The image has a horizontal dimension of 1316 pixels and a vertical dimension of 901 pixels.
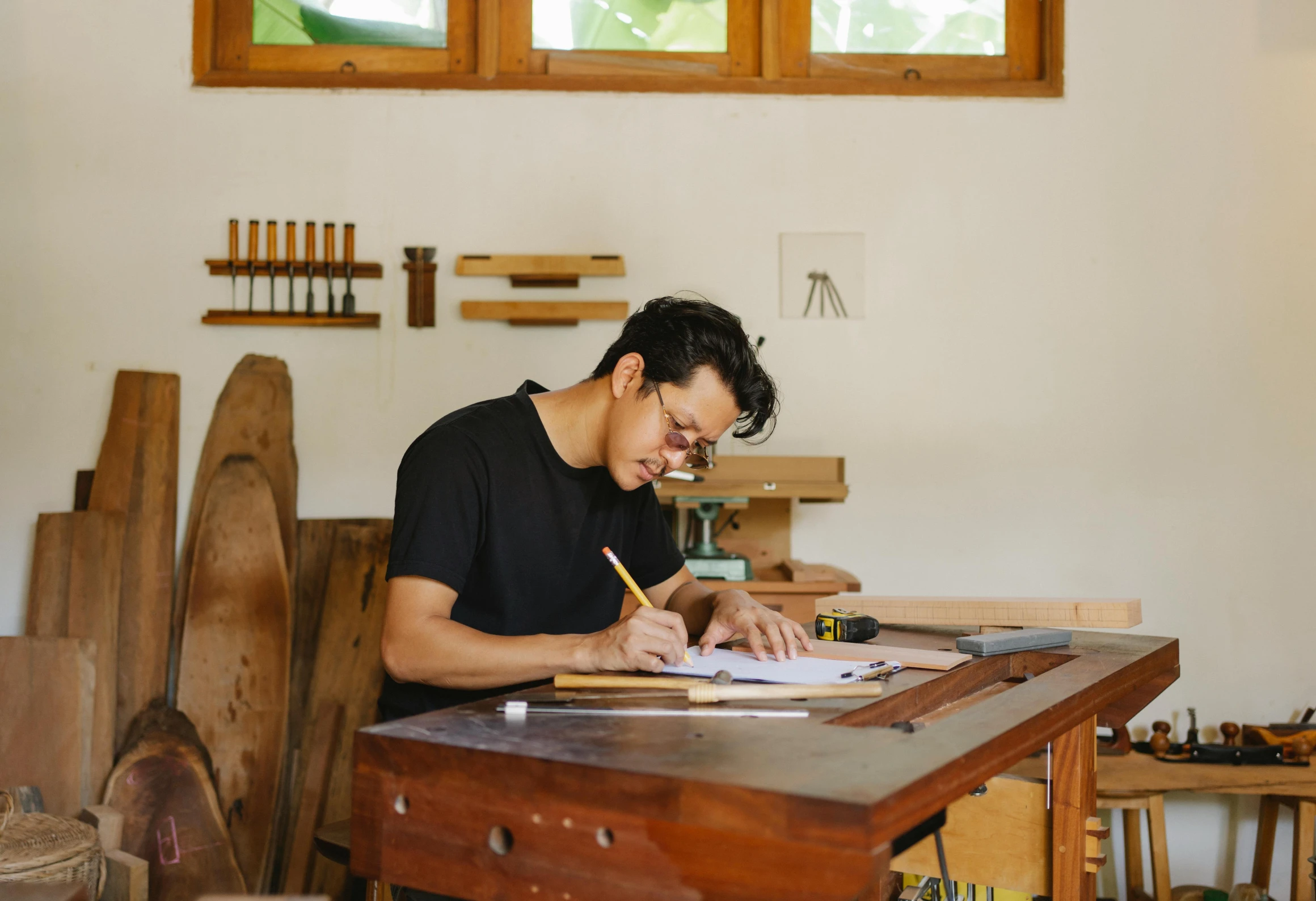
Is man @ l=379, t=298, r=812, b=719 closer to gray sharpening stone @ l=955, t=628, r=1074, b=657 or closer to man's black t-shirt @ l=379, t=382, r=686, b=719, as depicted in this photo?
man's black t-shirt @ l=379, t=382, r=686, b=719

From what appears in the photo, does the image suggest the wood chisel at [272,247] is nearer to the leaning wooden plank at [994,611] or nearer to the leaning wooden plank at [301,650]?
the leaning wooden plank at [301,650]

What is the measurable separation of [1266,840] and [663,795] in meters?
3.03

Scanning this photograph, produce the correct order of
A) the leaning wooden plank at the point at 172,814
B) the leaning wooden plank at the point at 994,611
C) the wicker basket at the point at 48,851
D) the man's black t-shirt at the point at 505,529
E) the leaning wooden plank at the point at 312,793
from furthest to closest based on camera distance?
Answer: the leaning wooden plank at the point at 312,793
the leaning wooden plank at the point at 172,814
the wicker basket at the point at 48,851
the leaning wooden plank at the point at 994,611
the man's black t-shirt at the point at 505,529

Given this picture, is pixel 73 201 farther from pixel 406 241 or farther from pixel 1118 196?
pixel 1118 196

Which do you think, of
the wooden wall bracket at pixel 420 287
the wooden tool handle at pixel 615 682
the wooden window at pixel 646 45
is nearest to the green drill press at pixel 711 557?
the wooden wall bracket at pixel 420 287

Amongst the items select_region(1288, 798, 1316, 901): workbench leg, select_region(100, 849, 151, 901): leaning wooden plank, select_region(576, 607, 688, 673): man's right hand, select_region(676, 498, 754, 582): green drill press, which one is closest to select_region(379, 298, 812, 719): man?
select_region(576, 607, 688, 673): man's right hand

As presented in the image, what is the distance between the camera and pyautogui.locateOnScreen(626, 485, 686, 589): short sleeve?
213 cm

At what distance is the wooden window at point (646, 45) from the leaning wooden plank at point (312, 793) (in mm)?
2088

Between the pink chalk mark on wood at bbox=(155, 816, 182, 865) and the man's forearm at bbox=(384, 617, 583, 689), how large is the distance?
1973 mm

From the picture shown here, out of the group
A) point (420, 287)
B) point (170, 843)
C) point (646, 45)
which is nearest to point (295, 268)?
point (420, 287)

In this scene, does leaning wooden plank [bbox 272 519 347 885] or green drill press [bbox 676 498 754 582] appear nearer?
green drill press [bbox 676 498 754 582]

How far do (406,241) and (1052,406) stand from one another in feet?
7.30

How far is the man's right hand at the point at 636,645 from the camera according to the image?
1418 millimetres

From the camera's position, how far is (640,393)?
178 centimetres
